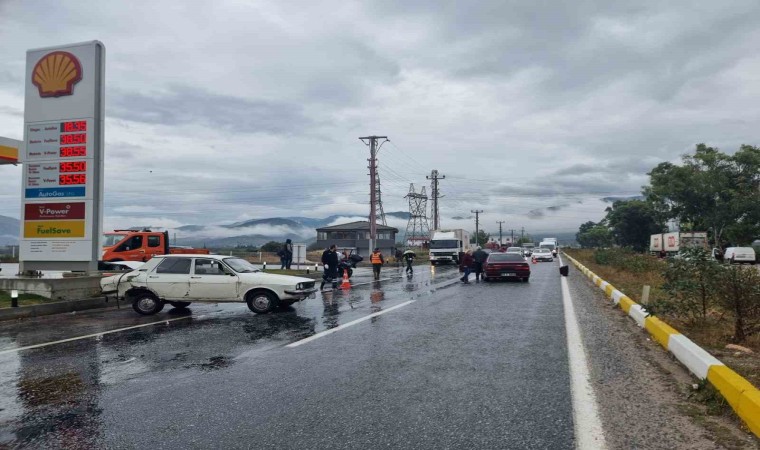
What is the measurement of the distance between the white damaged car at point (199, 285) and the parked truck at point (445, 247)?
29815 millimetres

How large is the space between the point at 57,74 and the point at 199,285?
9.05 metres

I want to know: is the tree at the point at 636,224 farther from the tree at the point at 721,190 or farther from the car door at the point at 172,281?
the car door at the point at 172,281

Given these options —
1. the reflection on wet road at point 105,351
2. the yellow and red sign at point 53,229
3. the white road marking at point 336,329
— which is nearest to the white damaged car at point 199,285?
the reflection on wet road at point 105,351

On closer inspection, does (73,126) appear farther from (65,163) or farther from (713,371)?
(713,371)

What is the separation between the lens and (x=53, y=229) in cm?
1577

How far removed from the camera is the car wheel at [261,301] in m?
12.0

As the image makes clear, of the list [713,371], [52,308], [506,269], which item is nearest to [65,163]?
[52,308]

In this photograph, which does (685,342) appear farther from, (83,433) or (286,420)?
(83,433)

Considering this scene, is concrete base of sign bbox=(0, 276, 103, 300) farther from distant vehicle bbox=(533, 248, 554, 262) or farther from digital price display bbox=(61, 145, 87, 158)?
distant vehicle bbox=(533, 248, 554, 262)

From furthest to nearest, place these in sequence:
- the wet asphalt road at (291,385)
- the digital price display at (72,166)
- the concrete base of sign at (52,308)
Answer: the digital price display at (72,166) < the concrete base of sign at (52,308) < the wet asphalt road at (291,385)

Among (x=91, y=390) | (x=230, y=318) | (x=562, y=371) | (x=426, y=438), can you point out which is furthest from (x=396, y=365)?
(x=230, y=318)

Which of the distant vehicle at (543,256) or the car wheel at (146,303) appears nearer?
the car wheel at (146,303)

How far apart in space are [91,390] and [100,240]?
11615mm

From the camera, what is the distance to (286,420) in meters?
4.56
